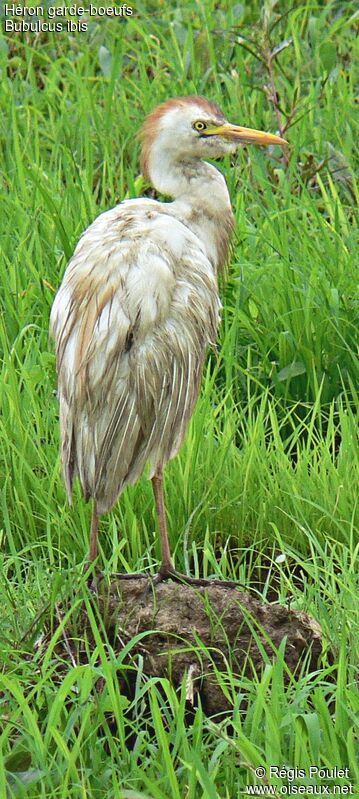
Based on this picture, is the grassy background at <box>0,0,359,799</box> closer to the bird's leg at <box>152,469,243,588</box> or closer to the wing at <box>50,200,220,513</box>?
the bird's leg at <box>152,469,243,588</box>

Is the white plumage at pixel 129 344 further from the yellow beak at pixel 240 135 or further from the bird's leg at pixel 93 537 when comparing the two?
the yellow beak at pixel 240 135

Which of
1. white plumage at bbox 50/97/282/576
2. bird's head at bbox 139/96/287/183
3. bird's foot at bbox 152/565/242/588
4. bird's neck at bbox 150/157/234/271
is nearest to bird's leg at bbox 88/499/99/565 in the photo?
white plumage at bbox 50/97/282/576

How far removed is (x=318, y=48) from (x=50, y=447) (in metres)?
3.27

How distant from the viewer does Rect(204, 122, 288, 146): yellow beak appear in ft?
14.0

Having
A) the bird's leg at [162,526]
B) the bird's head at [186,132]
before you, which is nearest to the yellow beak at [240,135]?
the bird's head at [186,132]

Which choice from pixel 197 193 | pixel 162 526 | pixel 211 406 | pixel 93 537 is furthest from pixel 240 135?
pixel 93 537

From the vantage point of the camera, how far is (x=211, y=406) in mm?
4598

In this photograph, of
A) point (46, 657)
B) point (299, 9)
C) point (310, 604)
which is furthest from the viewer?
point (299, 9)

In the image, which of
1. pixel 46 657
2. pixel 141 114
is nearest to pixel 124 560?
pixel 46 657

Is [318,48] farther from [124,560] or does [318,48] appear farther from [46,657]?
[46,657]

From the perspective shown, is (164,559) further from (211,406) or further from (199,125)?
(199,125)

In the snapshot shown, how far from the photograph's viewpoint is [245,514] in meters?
4.19

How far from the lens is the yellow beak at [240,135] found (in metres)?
4.25

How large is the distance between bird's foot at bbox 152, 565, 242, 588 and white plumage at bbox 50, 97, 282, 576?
0.01m
